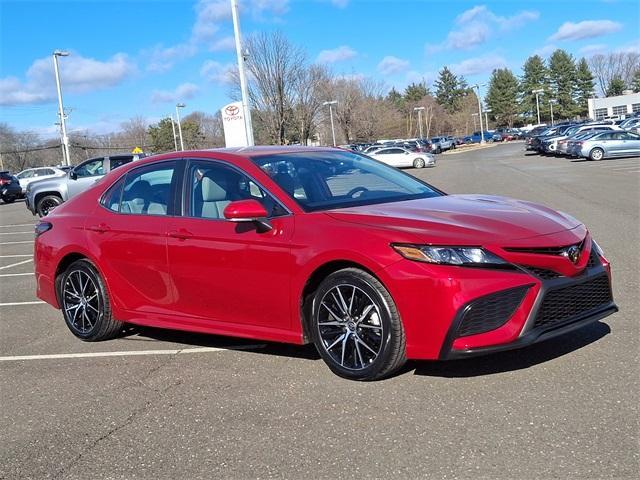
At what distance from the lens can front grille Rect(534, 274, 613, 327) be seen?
3801 millimetres

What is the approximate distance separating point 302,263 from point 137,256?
63.6 inches

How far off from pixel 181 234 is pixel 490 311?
236 cm

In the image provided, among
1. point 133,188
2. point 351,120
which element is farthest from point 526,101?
point 133,188

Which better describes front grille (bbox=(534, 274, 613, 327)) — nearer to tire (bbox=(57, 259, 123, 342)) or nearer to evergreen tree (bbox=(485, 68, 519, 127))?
tire (bbox=(57, 259, 123, 342))

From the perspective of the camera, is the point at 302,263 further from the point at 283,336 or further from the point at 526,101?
the point at 526,101

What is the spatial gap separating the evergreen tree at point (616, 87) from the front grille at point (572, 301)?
14229 centimetres

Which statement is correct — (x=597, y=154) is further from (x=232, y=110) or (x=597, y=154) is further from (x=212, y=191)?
(x=212, y=191)

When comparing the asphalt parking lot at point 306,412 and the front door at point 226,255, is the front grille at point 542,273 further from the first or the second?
the front door at point 226,255

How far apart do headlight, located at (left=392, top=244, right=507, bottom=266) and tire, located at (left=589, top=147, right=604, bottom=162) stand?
30.0 metres

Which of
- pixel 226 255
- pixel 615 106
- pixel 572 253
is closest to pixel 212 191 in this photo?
pixel 226 255

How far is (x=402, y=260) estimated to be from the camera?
3.83m

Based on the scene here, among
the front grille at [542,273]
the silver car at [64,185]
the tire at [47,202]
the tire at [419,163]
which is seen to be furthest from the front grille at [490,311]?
the tire at [419,163]

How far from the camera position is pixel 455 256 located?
3.75 metres

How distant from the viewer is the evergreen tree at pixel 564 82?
130125mm
